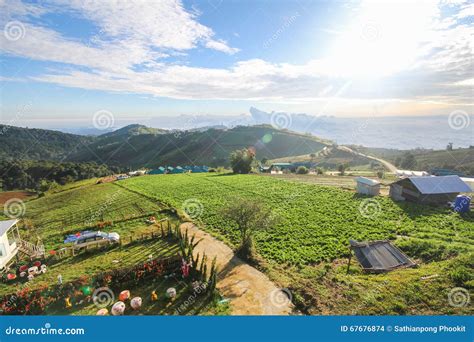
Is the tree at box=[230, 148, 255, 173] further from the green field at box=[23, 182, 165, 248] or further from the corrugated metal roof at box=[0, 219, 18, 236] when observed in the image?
the corrugated metal roof at box=[0, 219, 18, 236]

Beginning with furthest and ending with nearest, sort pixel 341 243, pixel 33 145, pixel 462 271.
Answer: pixel 33 145, pixel 341 243, pixel 462 271

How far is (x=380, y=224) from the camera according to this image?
2444 centimetres

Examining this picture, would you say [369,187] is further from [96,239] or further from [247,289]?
[96,239]

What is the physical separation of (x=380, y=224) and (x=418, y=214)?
6370 mm

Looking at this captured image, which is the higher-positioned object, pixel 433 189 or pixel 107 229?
pixel 433 189

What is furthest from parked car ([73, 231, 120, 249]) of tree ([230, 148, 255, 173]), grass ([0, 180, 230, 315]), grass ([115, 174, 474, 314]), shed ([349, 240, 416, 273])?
tree ([230, 148, 255, 173])

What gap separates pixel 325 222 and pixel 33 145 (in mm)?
200952

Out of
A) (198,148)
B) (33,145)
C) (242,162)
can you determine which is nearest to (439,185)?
(242,162)

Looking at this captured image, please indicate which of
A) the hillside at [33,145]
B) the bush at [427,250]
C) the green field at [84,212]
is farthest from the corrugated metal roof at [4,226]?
the hillside at [33,145]

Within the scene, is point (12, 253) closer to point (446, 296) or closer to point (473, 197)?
point (446, 296)

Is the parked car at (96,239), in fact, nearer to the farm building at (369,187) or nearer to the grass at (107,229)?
the grass at (107,229)

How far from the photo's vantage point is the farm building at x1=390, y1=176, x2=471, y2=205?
100ft

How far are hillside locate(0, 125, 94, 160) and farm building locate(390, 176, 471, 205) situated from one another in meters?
170

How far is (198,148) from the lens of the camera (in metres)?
159
